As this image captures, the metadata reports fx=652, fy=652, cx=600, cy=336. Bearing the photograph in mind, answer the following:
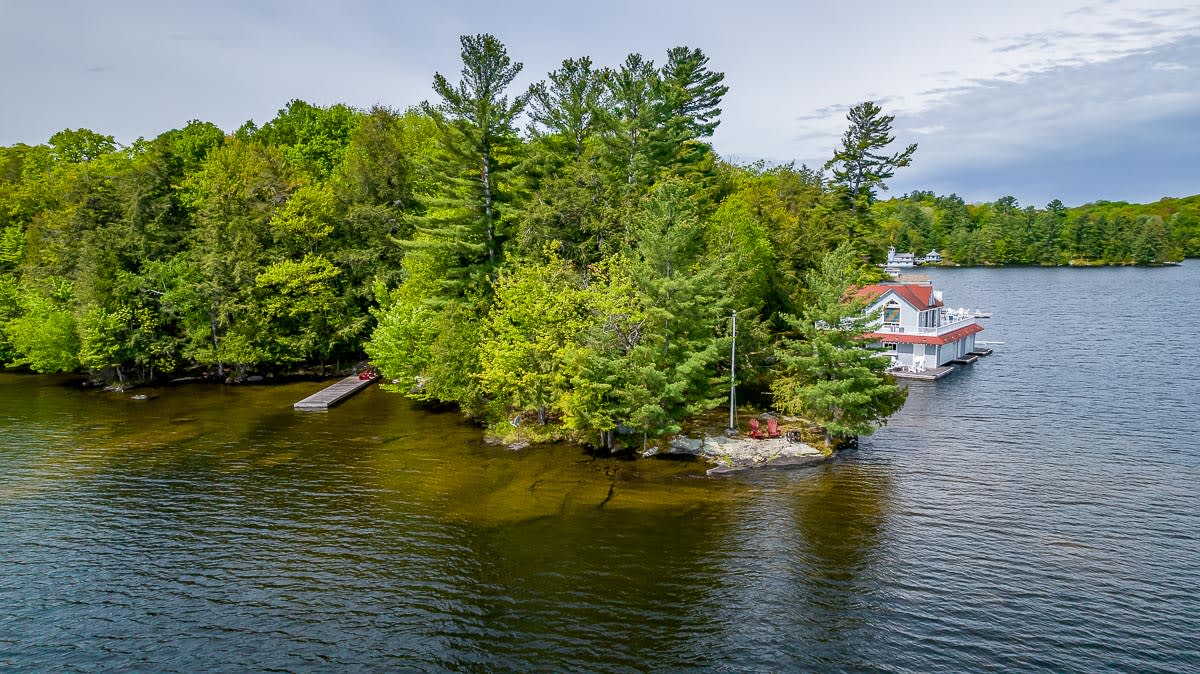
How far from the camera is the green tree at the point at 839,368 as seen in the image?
Answer: 113 feet

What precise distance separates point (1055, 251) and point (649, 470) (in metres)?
209

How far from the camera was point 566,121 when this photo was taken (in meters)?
55.0

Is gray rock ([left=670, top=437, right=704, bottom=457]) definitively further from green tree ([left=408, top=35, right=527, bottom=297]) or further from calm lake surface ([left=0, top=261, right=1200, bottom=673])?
green tree ([left=408, top=35, right=527, bottom=297])

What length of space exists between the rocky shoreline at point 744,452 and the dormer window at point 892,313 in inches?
1235

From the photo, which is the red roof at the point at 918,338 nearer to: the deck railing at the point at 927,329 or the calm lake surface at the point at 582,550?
the deck railing at the point at 927,329

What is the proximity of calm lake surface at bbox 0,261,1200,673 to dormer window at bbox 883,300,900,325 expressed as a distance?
19.0 meters

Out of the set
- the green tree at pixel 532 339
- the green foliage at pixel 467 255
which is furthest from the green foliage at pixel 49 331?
the green tree at pixel 532 339

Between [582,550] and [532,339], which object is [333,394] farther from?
[582,550]

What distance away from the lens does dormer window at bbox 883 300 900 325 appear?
62062 millimetres

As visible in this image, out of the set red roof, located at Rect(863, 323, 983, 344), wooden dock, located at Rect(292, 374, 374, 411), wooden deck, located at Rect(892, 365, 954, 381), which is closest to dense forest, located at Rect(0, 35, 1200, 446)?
wooden dock, located at Rect(292, 374, 374, 411)

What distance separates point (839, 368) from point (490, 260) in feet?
Answer: 83.4

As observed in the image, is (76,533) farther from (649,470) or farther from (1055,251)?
(1055,251)

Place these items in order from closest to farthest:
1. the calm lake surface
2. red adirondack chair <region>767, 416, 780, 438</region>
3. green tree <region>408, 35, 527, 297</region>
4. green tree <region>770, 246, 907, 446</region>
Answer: the calm lake surface < green tree <region>770, 246, 907, 446</region> < red adirondack chair <region>767, 416, 780, 438</region> < green tree <region>408, 35, 527, 297</region>

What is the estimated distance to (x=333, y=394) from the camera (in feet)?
167
